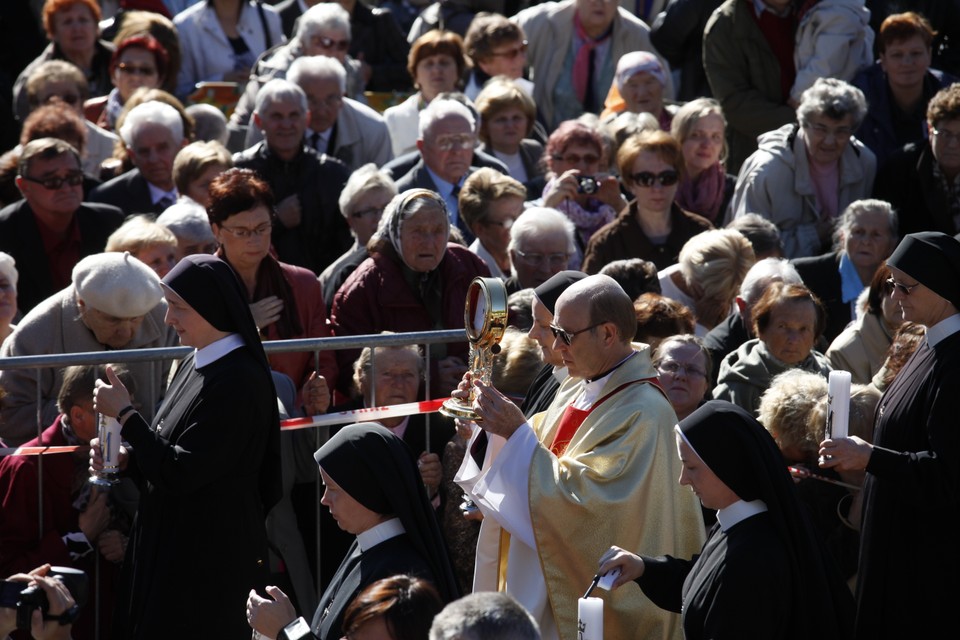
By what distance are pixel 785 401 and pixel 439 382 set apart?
1.68 metres

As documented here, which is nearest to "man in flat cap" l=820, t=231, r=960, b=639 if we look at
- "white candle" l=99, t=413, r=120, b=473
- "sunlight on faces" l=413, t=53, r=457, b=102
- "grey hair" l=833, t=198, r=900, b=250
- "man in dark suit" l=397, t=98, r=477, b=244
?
"white candle" l=99, t=413, r=120, b=473

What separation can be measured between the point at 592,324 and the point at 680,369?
4.00ft

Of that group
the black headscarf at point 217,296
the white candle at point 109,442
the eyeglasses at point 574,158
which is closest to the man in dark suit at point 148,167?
the eyeglasses at point 574,158

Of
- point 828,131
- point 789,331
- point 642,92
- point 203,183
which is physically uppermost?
point 642,92

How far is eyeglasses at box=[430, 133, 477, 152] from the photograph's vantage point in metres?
9.02

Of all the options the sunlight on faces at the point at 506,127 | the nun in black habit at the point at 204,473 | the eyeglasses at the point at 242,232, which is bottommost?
the nun in black habit at the point at 204,473

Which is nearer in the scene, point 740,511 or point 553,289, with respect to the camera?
point 740,511

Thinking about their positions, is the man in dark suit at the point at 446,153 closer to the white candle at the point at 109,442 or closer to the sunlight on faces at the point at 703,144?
the sunlight on faces at the point at 703,144

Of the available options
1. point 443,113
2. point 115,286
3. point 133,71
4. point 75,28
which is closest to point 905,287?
point 115,286

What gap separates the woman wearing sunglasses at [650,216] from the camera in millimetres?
8594

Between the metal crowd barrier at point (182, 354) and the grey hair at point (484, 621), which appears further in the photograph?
the metal crowd barrier at point (182, 354)

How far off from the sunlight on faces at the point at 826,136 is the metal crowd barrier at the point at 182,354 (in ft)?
11.0

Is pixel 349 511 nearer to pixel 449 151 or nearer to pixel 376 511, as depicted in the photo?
pixel 376 511

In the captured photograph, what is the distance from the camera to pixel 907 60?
10062 millimetres
